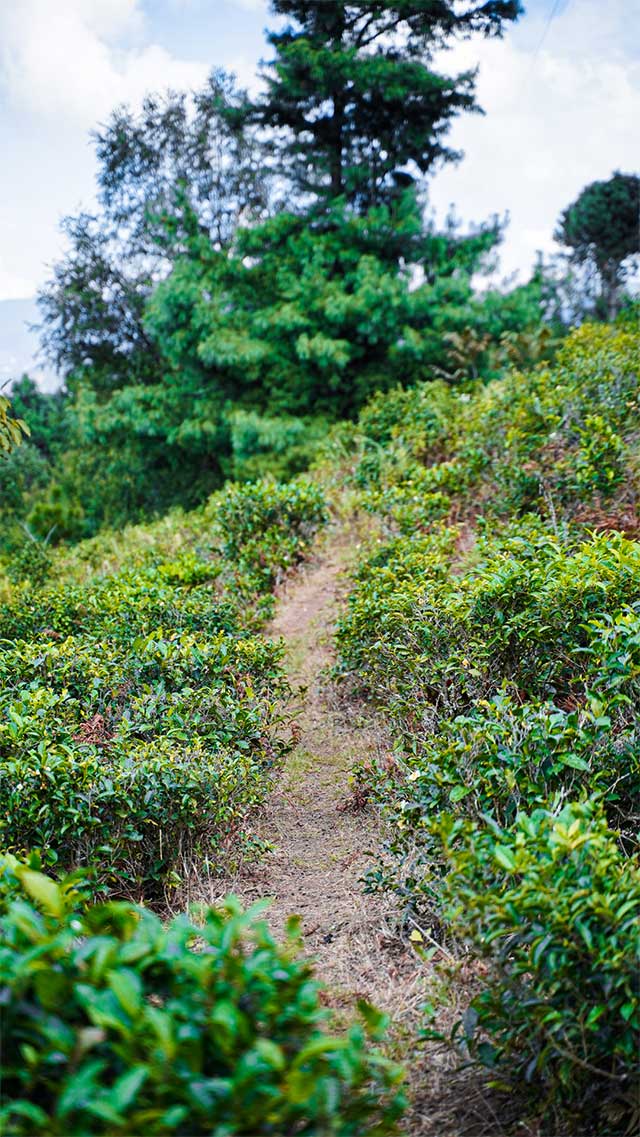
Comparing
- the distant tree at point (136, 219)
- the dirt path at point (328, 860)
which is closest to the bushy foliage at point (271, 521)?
the dirt path at point (328, 860)

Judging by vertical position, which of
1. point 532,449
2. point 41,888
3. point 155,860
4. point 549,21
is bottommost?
point 155,860

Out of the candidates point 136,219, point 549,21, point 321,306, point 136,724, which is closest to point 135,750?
point 136,724

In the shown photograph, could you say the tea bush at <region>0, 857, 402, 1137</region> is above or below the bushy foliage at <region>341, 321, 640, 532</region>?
below

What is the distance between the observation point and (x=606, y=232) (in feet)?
59.9

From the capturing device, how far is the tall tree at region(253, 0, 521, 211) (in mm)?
10922

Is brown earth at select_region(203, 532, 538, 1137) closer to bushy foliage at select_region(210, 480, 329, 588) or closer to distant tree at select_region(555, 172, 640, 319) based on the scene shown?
bushy foliage at select_region(210, 480, 329, 588)

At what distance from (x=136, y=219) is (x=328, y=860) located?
1466 cm

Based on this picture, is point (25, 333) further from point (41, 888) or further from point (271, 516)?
point (41, 888)

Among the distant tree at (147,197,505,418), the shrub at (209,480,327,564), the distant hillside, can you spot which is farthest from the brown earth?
the distant hillside

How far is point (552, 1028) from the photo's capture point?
169 cm

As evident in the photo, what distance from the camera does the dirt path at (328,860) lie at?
2482 millimetres

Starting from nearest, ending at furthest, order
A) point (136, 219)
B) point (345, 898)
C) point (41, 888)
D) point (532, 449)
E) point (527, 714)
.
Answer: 1. point (41, 888)
2. point (527, 714)
3. point (345, 898)
4. point (532, 449)
5. point (136, 219)

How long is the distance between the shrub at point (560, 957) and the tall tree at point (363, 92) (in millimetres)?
11388

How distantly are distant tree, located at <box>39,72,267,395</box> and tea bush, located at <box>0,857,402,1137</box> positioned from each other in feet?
44.4
